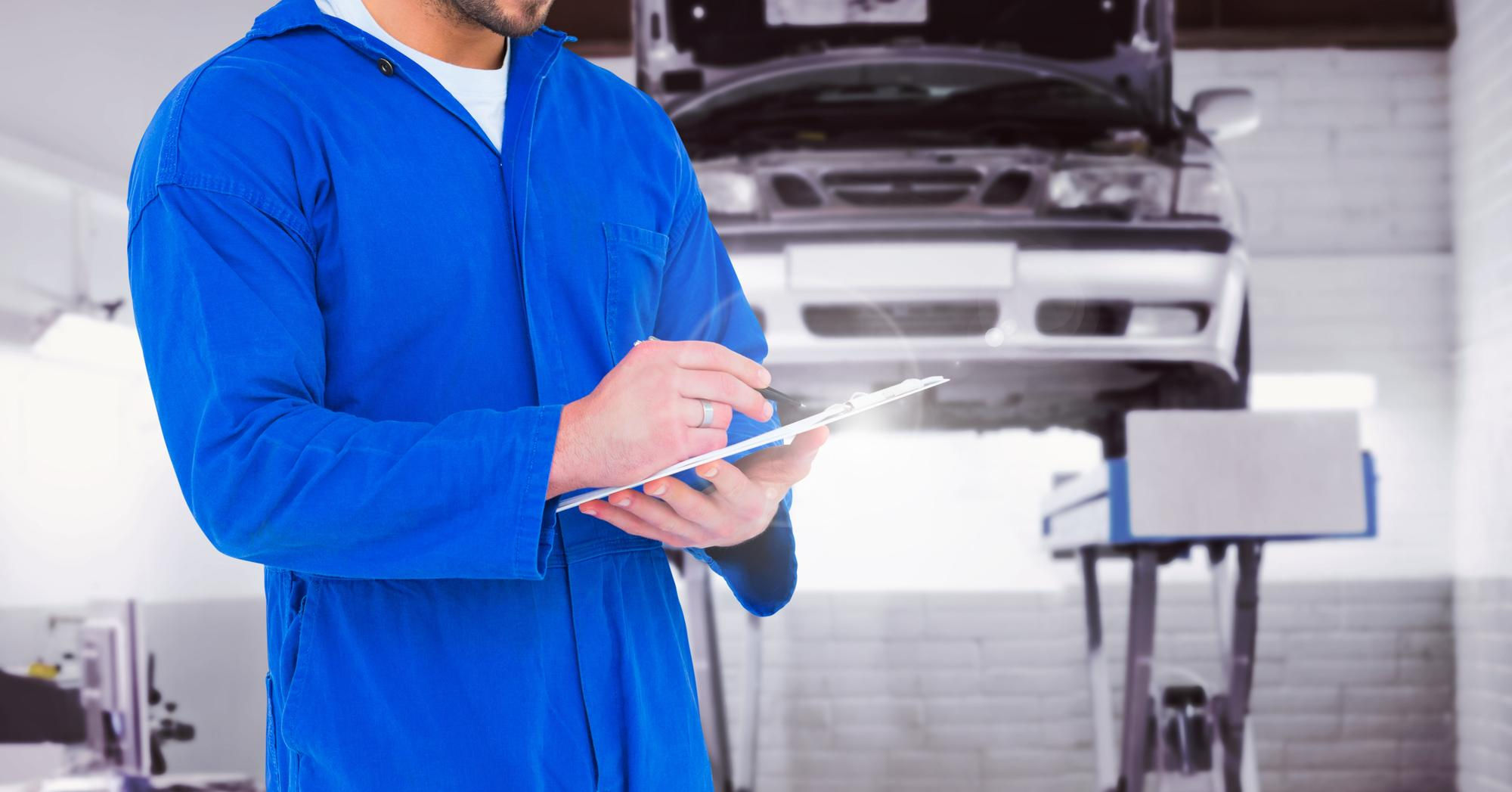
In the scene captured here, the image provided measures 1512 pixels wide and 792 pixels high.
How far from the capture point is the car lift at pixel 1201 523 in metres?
1.58

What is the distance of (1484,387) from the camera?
9.75 feet

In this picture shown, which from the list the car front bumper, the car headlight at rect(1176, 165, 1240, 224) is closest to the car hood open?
the car headlight at rect(1176, 165, 1240, 224)

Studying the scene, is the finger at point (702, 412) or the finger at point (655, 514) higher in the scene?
the finger at point (702, 412)

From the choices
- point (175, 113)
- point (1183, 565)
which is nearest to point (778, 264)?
point (175, 113)

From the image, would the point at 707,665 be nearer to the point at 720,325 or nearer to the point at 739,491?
the point at 720,325

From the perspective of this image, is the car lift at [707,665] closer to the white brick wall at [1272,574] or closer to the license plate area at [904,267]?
the license plate area at [904,267]

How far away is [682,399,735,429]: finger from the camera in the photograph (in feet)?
1.82

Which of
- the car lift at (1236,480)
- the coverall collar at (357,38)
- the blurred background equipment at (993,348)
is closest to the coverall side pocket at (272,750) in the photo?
the coverall collar at (357,38)

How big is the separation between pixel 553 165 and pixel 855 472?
2.67 m

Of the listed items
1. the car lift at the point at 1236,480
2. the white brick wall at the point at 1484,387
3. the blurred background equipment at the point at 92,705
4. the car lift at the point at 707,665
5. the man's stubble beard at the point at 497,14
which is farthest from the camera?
the white brick wall at the point at 1484,387

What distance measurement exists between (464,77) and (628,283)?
0.19m

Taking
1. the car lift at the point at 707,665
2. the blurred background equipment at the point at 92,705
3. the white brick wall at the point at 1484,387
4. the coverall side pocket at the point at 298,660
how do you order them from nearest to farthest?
the coverall side pocket at the point at 298,660, the blurred background equipment at the point at 92,705, the car lift at the point at 707,665, the white brick wall at the point at 1484,387

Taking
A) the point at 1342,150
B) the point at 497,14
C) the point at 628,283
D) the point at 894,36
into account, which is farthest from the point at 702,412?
the point at 1342,150

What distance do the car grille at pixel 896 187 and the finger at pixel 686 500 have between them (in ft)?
5.16
